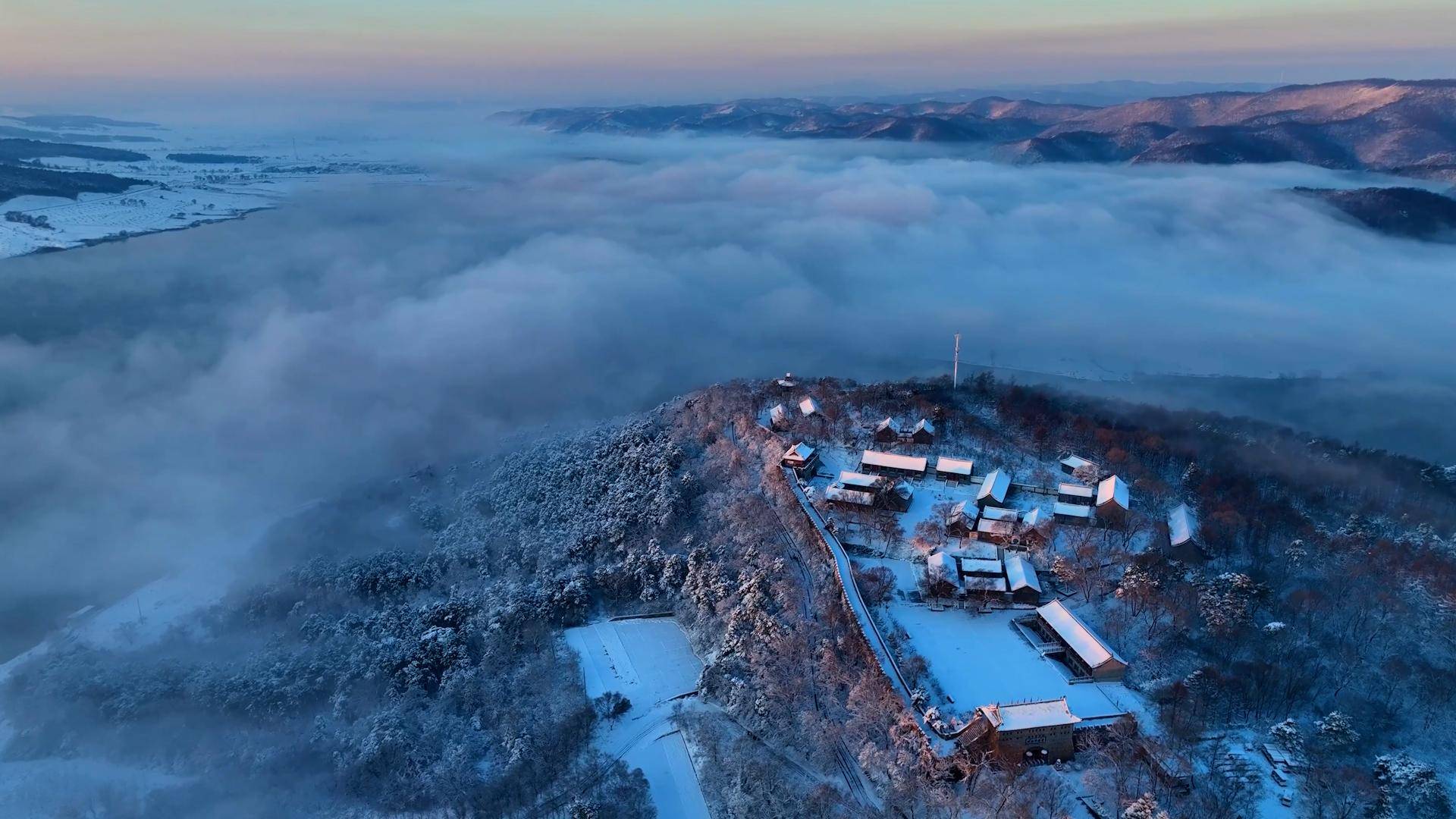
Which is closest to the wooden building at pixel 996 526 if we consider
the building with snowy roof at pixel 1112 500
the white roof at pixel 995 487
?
the white roof at pixel 995 487

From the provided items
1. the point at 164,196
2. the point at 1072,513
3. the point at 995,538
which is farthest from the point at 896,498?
the point at 164,196

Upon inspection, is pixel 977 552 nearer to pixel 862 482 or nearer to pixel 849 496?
pixel 849 496

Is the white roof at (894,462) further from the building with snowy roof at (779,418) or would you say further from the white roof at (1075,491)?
the building with snowy roof at (779,418)

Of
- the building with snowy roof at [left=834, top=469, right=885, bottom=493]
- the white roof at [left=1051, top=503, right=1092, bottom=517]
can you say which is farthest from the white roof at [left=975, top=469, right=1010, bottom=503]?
the building with snowy roof at [left=834, top=469, right=885, bottom=493]

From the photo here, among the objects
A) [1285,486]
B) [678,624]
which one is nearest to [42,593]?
[678,624]

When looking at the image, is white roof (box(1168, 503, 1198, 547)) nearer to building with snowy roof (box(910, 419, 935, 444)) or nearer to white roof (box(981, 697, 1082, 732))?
building with snowy roof (box(910, 419, 935, 444))

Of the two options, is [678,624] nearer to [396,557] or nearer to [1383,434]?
[396,557]
